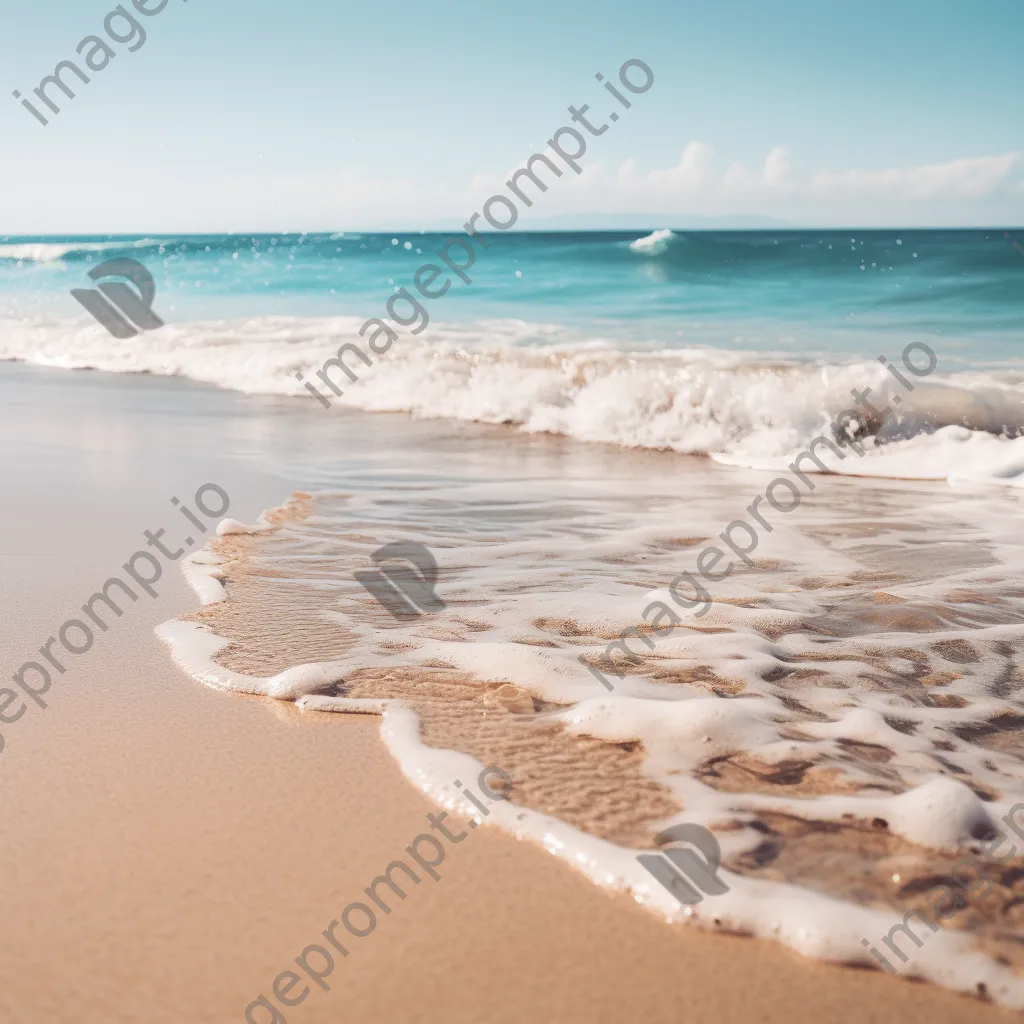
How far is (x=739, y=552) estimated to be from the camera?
14.9 feet

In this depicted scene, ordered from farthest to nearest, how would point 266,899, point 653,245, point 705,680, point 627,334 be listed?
1. point 653,245
2. point 627,334
3. point 705,680
4. point 266,899

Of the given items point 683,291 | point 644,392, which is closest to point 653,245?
point 683,291

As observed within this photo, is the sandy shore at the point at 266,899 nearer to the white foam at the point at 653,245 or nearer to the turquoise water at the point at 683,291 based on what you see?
the turquoise water at the point at 683,291

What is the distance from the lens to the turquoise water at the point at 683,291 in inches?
516

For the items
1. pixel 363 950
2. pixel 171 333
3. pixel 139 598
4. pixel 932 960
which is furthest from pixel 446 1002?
pixel 171 333

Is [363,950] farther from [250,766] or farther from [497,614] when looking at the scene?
[497,614]

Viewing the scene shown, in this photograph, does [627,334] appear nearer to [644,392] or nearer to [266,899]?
[644,392]

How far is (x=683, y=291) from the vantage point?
59.3ft

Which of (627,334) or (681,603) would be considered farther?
(627,334)

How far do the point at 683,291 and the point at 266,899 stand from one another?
17196 mm

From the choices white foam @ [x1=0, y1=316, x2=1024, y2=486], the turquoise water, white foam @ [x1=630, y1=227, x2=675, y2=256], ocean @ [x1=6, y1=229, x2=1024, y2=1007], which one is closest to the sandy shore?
ocean @ [x1=6, y1=229, x2=1024, y2=1007]

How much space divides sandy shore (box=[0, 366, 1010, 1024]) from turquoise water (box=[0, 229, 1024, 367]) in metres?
Answer: 9.60

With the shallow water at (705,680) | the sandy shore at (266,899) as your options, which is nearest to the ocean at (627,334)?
the shallow water at (705,680)

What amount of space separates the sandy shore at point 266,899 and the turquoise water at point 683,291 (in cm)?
960
